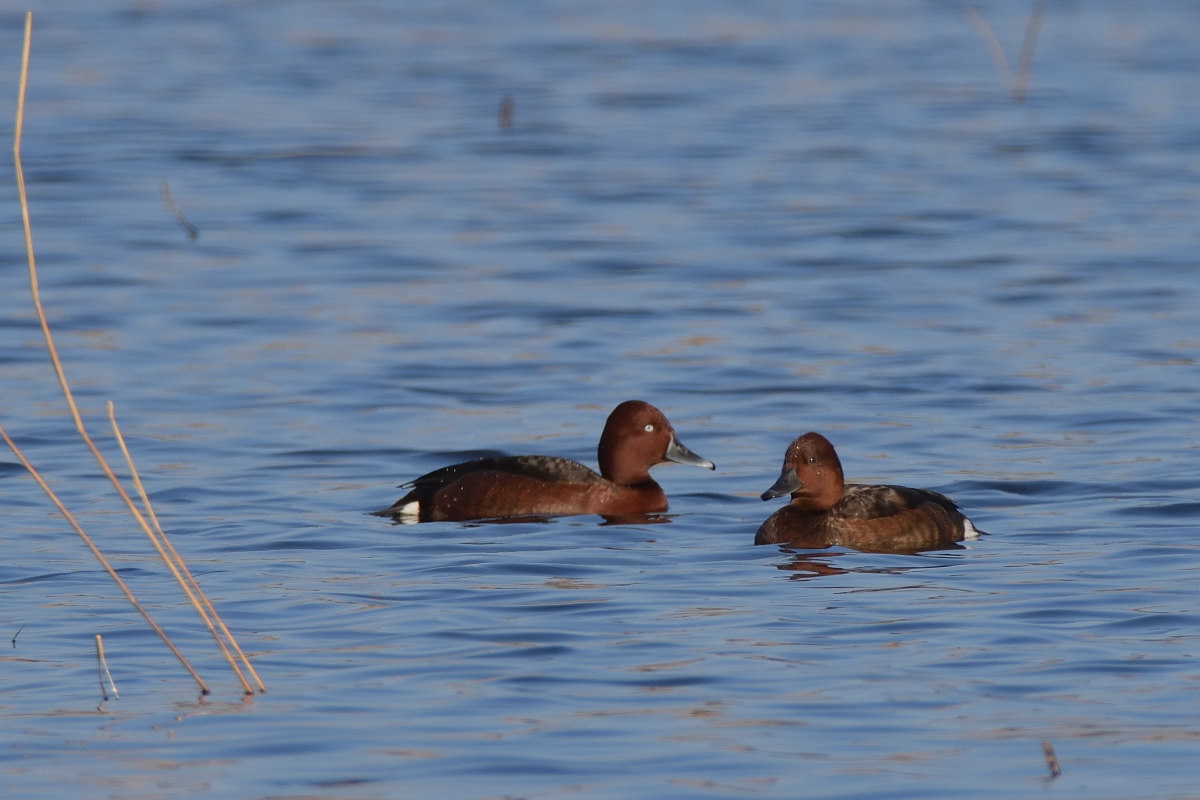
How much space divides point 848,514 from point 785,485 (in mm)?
339

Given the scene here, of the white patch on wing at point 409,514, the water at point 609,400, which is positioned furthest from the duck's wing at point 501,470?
the water at point 609,400

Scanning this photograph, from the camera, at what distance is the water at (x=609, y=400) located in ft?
22.9

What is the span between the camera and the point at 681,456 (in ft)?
37.0

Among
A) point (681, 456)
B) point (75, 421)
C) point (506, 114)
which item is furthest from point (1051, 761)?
point (506, 114)

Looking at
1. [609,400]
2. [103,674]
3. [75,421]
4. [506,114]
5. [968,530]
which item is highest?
[75,421]

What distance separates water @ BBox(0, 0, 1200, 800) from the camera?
6.99 m

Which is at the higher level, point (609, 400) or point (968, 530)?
point (968, 530)

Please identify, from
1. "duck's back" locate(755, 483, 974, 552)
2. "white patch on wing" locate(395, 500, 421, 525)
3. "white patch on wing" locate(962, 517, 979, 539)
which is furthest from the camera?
"white patch on wing" locate(395, 500, 421, 525)

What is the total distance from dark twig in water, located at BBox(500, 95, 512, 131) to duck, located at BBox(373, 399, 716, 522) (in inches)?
540

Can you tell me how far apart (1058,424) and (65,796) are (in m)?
7.74

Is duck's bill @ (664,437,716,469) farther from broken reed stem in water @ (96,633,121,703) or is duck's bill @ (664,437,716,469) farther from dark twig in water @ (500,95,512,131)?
dark twig in water @ (500,95,512,131)

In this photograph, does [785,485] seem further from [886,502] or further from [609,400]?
[609,400]

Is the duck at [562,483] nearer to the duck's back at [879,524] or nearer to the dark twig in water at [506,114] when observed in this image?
the duck's back at [879,524]

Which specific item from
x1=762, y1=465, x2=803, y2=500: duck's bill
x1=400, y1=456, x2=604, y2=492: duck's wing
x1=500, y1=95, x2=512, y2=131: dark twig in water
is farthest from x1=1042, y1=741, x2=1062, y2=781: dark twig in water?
x1=500, y1=95, x2=512, y2=131: dark twig in water
